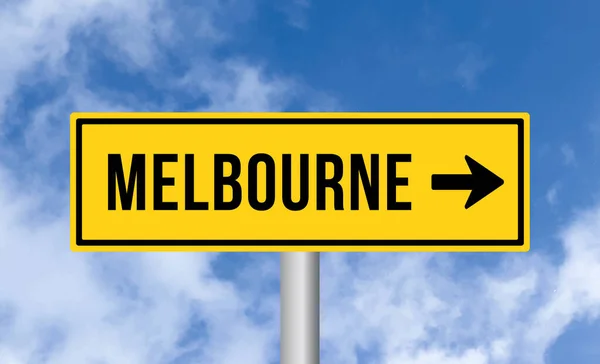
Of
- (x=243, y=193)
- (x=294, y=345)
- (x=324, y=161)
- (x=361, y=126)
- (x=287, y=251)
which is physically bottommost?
(x=294, y=345)

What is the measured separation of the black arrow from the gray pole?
2.10ft

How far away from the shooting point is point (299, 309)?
222 cm

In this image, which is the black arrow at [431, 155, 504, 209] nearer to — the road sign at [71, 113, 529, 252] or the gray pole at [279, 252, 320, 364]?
the road sign at [71, 113, 529, 252]

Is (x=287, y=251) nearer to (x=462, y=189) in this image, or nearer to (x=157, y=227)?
(x=157, y=227)

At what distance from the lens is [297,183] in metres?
2.23

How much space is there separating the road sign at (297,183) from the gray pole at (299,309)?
79 millimetres

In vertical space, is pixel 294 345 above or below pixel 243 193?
below

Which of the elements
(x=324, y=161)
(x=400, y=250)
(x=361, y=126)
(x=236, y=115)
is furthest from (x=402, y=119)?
(x=236, y=115)

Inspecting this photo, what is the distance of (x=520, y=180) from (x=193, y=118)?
4.80 feet

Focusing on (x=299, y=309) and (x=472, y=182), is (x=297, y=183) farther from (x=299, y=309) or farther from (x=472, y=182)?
(x=472, y=182)

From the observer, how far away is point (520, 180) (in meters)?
2.28

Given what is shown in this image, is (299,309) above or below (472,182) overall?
below

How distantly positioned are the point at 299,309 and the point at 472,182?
931 mm

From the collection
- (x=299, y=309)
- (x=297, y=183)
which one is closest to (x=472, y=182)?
(x=297, y=183)
